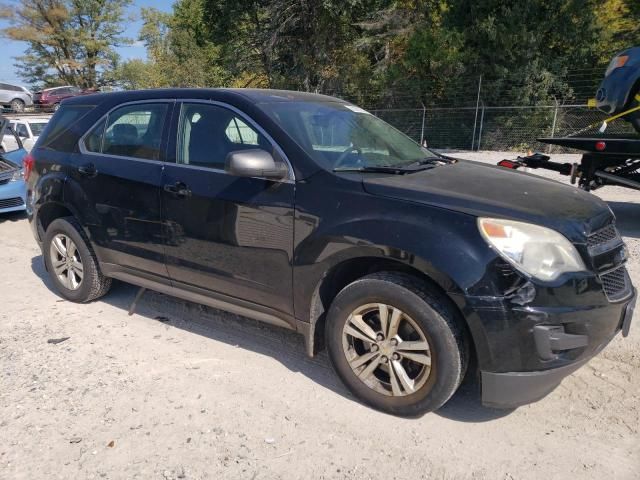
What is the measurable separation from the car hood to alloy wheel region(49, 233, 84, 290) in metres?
2.99

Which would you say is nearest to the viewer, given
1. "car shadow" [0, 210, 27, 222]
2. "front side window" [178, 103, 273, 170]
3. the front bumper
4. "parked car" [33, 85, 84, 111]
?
"front side window" [178, 103, 273, 170]

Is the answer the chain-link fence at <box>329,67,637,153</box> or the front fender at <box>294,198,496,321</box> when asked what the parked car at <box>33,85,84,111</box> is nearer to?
the chain-link fence at <box>329,67,637,153</box>

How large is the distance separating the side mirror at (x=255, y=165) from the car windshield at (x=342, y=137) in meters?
0.23

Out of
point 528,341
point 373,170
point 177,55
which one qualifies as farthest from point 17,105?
point 528,341

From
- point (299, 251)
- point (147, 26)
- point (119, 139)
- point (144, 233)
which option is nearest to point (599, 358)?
point (299, 251)

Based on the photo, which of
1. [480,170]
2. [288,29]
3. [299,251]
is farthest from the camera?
[288,29]

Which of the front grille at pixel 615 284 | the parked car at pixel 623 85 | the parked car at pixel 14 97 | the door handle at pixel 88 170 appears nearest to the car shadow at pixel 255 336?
the front grille at pixel 615 284

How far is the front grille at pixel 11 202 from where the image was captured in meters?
8.53

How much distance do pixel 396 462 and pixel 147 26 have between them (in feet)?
192

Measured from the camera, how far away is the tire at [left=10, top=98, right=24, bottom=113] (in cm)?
3250

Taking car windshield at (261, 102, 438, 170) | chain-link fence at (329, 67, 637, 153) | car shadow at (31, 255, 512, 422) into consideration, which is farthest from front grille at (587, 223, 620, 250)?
chain-link fence at (329, 67, 637, 153)

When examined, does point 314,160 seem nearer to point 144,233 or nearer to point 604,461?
point 144,233

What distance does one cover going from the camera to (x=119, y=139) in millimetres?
4316

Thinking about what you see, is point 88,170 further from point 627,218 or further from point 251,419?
point 627,218
